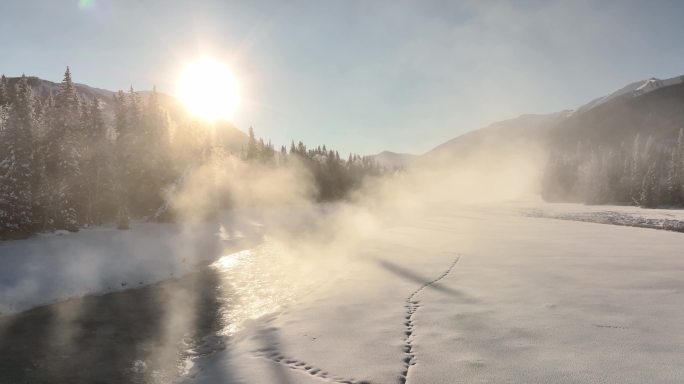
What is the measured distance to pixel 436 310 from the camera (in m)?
13.1

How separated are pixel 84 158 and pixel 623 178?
11032cm

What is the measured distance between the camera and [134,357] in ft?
38.7

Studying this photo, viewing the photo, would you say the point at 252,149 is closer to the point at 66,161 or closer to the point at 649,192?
the point at 66,161

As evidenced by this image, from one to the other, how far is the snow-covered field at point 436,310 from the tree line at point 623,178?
7104 cm

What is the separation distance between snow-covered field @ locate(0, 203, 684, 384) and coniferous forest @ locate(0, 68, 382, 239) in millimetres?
3938

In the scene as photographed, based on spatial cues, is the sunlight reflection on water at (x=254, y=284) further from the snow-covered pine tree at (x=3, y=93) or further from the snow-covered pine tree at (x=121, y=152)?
the snow-covered pine tree at (x=3, y=93)

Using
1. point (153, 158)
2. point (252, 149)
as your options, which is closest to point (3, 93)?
point (153, 158)

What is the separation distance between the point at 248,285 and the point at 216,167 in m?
37.6

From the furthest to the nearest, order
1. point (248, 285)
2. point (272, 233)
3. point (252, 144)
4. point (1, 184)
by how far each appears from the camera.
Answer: point (252, 144), point (272, 233), point (1, 184), point (248, 285)

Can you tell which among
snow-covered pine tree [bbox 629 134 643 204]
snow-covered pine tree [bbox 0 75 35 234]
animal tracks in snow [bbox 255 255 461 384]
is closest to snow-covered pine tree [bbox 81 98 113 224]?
snow-covered pine tree [bbox 0 75 35 234]

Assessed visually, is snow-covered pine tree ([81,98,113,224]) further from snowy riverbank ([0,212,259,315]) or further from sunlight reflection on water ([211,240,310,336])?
sunlight reflection on water ([211,240,310,336])

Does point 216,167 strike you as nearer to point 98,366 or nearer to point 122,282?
point 122,282

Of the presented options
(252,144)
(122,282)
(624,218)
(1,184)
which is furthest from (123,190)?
(624,218)

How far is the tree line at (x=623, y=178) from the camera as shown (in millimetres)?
81312
